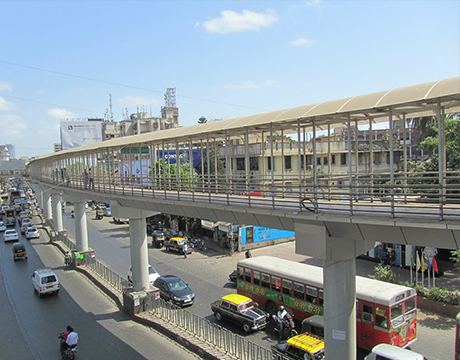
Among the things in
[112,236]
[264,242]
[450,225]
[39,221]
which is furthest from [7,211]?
[450,225]

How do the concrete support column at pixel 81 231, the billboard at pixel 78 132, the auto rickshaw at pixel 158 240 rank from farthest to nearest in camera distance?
the billboard at pixel 78 132
the auto rickshaw at pixel 158 240
the concrete support column at pixel 81 231

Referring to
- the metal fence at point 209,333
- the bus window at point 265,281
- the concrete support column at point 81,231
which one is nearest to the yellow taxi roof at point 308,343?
the metal fence at point 209,333

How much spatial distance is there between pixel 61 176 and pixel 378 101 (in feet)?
113

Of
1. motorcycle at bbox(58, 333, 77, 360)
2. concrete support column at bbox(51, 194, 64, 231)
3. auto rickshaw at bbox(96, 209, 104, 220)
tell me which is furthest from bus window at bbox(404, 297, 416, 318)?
auto rickshaw at bbox(96, 209, 104, 220)

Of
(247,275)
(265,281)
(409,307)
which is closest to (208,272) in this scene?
(247,275)

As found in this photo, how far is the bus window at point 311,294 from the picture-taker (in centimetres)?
1570

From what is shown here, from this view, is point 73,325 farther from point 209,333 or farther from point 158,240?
point 158,240

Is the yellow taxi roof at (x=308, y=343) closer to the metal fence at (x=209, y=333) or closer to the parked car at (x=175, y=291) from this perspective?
the metal fence at (x=209, y=333)

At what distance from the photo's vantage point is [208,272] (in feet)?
85.0

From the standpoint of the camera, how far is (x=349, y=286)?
32.5 feet

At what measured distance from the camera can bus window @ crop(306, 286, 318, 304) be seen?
51.5 ft

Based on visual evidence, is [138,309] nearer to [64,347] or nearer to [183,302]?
[183,302]

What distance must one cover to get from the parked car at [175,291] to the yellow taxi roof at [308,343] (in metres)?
7.63

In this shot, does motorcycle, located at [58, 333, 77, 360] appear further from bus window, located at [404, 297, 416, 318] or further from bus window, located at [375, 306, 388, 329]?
bus window, located at [404, 297, 416, 318]
